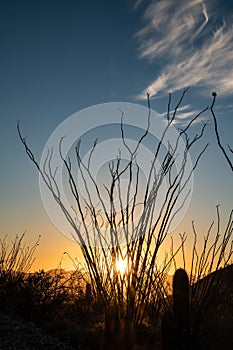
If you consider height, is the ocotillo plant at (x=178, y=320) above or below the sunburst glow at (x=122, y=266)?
below

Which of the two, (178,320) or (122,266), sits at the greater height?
(122,266)

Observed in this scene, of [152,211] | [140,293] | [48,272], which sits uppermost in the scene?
[48,272]

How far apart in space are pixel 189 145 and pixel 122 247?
45.0 inches

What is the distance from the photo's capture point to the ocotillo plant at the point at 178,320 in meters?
3.35

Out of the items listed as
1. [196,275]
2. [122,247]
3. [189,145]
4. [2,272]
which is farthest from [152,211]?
[2,272]

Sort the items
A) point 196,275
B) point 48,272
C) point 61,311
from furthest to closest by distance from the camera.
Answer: point 48,272, point 61,311, point 196,275

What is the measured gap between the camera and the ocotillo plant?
3346 mm

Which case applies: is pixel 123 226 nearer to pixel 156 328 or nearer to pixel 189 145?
pixel 189 145

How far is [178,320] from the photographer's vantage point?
11.8ft

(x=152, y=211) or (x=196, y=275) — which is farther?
(x=196, y=275)

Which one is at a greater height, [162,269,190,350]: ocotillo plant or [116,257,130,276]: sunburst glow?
[116,257,130,276]: sunburst glow

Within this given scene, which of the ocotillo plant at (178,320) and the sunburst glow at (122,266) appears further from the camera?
the sunburst glow at (122,266)

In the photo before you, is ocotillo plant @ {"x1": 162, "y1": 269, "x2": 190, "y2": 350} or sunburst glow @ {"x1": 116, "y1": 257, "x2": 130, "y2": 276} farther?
sunburst glow @ {"x1": 116, "y1": 257, "x2": 130, "y2": 276}

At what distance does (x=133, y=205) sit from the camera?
3.59 metres
